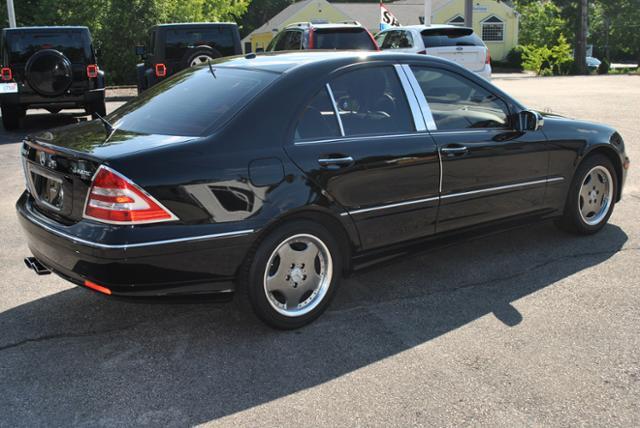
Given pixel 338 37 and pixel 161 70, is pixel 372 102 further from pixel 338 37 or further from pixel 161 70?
pixel 161 70

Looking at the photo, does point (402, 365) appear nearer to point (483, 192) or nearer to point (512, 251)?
point (483, 192)

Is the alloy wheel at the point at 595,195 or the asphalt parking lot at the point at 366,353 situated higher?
the alloy wheel at the point at 595,195

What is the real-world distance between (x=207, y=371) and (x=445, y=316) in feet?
5.01

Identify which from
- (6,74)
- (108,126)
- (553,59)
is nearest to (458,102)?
(108,126)

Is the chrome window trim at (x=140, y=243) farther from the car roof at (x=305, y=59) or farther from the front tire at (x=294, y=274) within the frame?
the car roof at (x=305, y=59)

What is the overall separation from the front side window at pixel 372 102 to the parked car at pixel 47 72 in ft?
29.5

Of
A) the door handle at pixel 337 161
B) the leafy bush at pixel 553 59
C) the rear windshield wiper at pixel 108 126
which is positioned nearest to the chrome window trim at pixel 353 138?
the door handle at pixel 337 161

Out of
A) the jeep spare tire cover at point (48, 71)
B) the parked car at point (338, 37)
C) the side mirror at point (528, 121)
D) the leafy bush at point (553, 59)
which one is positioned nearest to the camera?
the side mirror at point (528, 121)

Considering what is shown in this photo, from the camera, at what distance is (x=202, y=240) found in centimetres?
363

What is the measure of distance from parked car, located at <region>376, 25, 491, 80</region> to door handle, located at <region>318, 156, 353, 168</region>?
11623mm

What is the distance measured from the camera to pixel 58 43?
42.5 feet

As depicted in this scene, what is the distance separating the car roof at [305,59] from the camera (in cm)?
430

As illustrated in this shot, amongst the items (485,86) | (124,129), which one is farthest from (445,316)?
(124,129)

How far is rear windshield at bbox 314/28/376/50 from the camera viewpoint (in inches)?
534
